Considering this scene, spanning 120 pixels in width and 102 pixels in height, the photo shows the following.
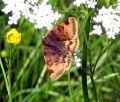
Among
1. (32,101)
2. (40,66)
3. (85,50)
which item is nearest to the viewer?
(85,50)

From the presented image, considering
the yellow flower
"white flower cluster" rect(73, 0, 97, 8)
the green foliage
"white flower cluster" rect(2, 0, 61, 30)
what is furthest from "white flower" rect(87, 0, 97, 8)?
the green foliage

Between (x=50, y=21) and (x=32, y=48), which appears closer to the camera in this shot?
(x=50, y=21)

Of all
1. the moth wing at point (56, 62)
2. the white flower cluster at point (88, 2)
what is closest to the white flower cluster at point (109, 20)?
the white flower cluster at point (88, 2)

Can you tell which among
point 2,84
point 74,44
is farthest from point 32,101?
point 74,44

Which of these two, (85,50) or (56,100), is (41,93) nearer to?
(56,100)

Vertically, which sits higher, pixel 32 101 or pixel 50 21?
pixel 50 21

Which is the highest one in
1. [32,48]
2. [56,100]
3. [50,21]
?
[50,21]

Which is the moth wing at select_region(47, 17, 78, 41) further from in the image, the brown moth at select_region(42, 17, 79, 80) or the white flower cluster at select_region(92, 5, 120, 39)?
the white flower cluster at select_region(92, 5, 120, 39)

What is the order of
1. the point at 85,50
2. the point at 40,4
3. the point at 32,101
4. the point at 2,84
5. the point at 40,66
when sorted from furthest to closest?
the point at 40,66 < the point at 2,84 < the point at 32,101 < the point at 40,4 < the point at 85,50
